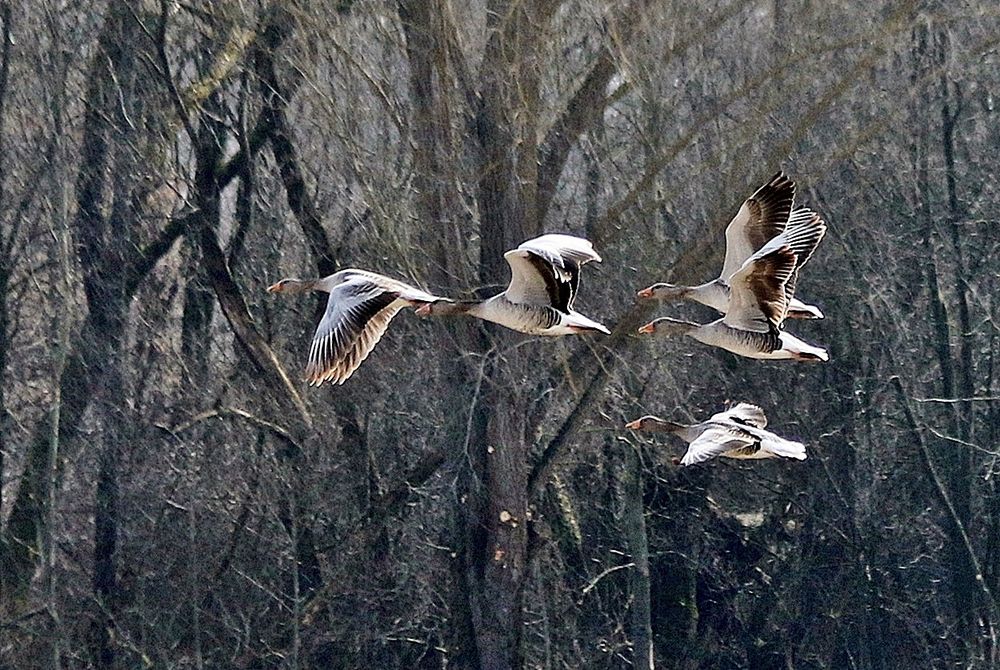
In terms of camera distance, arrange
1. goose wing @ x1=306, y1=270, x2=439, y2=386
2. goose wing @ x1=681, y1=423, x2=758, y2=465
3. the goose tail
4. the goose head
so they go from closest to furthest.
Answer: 1. goose wing @ x1=681, y1=423, x2=758, y2=465
2. goose wing @ x1=306, y1=270, x2=439, y2=386
3. the goose tail
4. the goose head

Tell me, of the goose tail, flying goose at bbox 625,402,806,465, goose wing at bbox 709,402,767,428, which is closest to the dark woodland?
goose wing at bbox 709,402,767,428

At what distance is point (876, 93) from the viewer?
16.5 m

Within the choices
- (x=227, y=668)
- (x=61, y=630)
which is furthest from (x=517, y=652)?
(x=61, y=630)

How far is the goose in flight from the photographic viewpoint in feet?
34.1

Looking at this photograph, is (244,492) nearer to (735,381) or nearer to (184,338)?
(184,338)

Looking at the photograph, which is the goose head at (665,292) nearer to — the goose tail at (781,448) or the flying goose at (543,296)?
the goose tail at (781,448)

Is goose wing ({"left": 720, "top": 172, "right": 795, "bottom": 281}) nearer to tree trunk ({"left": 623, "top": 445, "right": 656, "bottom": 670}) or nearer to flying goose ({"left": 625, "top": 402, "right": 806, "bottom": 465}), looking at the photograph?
flying goose ({"left": 625, "top": 402, "right": 806, "bottom": 465})

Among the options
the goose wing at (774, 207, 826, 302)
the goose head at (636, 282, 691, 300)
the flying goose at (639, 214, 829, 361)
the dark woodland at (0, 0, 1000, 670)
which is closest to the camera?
the flying goose at (639, 214, 829, 361)

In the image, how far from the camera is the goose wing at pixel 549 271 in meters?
10.8

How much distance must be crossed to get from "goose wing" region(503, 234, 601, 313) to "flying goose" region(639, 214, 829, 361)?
74 centimetres

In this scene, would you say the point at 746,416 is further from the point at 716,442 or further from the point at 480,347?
the point at 480,347

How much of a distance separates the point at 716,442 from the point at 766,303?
0.79 m

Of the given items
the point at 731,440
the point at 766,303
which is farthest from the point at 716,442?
the point at 766,303

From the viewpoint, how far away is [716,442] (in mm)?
10672
